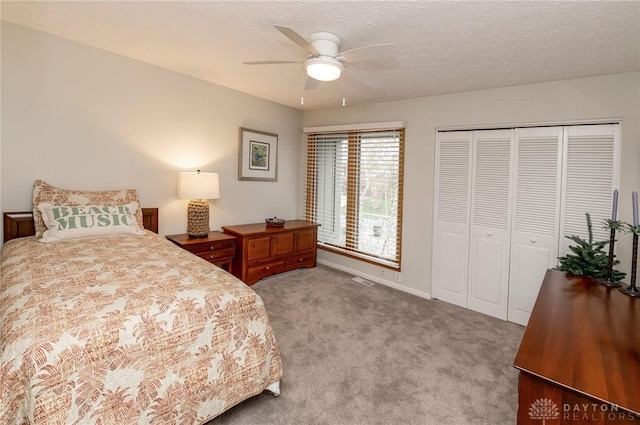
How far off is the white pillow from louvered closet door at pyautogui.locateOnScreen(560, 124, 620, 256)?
3.87 m

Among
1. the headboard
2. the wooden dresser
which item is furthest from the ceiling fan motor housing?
the headboard

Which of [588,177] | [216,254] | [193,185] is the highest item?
[588,177]

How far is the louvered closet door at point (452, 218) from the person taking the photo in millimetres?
3445

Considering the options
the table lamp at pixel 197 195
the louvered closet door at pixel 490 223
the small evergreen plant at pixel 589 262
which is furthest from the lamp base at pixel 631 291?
the table lamp at pixel 197 195

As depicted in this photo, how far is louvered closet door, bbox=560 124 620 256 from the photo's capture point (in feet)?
8.71

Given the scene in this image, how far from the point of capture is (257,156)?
4.32 meters

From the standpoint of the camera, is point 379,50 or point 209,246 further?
point 209,246

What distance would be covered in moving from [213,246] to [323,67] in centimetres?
223

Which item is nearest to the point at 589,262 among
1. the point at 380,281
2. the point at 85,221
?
the point at 380,281

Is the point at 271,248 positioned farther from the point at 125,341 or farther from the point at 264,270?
the point at 125,341

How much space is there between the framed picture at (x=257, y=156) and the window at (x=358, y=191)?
0.62 metres

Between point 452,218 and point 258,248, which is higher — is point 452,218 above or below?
above

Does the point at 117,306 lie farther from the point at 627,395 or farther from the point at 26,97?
the point at 26,97

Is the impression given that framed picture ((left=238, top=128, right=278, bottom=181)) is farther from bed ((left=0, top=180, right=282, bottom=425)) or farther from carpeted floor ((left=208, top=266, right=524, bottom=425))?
bed ((left=0, top=180, right=282, bottom=425))
